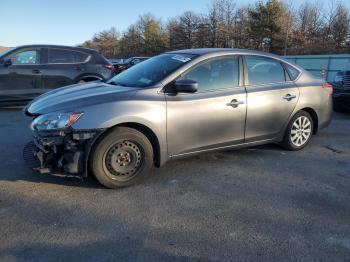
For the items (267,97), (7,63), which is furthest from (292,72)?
(7,63)

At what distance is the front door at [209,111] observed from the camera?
443cm

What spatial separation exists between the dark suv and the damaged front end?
5354mm

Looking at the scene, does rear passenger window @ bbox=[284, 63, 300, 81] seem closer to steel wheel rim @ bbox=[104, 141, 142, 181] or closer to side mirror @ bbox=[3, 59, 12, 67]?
steel wheel rim @ bbox=[104, 141, 142, 181]

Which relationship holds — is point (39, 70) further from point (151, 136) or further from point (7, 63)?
point (151, 136)

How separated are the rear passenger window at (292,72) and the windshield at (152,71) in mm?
1732

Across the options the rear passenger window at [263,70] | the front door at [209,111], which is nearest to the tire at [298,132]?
the rear passenger window at [263,70]

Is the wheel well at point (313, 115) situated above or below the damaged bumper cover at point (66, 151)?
above

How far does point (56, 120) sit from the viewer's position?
392 centimetres

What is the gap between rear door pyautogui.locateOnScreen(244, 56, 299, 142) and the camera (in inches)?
199

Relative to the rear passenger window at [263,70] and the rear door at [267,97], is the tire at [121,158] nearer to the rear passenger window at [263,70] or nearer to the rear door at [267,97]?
the rear door at [267,97]

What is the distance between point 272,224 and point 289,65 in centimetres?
306

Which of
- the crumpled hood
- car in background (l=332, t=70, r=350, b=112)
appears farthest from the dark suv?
car in background (l=332, t=70, r=350, b=112)

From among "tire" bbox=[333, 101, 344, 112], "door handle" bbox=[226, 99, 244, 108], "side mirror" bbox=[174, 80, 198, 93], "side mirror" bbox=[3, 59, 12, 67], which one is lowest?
"tire" bbox=[333, 101, 344, 112]

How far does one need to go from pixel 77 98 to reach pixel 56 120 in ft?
1.25
